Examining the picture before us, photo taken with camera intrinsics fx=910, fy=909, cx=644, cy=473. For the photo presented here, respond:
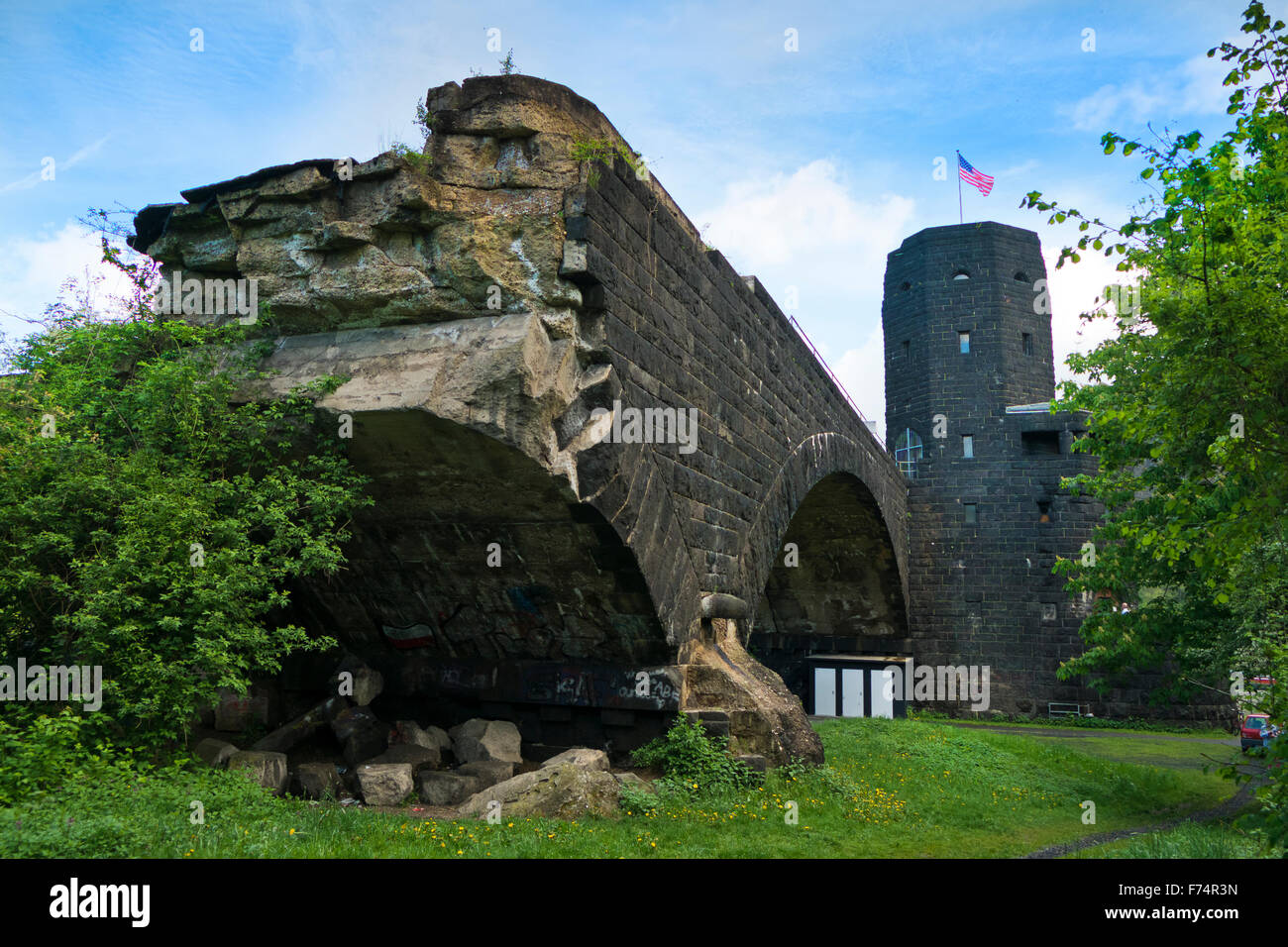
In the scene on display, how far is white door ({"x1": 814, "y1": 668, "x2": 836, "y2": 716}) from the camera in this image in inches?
822

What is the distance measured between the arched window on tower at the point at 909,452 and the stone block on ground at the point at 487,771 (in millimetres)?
18838

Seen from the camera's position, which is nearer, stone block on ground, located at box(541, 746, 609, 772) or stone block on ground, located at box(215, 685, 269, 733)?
stone block on ground, located at box(541, 746, 609, 772)

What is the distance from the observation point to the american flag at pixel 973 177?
23.6m

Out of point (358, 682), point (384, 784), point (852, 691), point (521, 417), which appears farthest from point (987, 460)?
point (384, 784)

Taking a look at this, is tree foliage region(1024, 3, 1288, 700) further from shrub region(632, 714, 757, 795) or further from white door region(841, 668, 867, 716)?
white door region(841, 668, 867, 716)

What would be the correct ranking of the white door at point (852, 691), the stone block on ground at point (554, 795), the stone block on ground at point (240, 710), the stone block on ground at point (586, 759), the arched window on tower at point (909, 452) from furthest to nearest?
the arched window on tower at point (909, 452) → the white door at point (852, 691) → the stone block on ground at point (240, 710) → the stone block on ground at point (586, 759) → the stone block on ground at point (554, 795)

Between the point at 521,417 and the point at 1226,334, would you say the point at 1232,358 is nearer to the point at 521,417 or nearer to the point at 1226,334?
the point at 1226,334

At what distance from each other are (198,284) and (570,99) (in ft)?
11.7

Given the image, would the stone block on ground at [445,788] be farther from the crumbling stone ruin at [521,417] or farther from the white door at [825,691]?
the white door at [825,691]

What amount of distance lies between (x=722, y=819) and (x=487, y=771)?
2.12 meters

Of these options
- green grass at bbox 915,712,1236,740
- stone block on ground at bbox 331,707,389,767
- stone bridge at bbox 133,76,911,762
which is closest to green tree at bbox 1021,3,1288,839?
stone bridge at bbox 133,76,911,762

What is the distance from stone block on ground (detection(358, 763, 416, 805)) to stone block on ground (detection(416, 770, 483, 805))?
0.44 ft

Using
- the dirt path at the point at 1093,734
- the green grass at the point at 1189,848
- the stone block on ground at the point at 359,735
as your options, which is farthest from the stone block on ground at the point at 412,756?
the dirt path at the point at 1093,734
